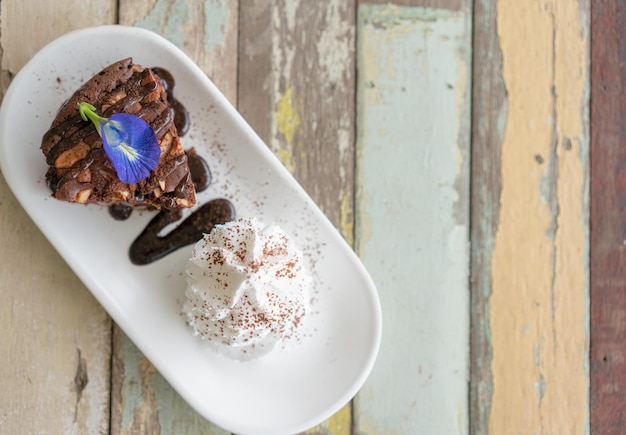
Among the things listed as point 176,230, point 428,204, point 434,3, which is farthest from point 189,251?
point 434,3

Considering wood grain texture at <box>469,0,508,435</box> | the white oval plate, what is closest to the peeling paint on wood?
the white oval plate

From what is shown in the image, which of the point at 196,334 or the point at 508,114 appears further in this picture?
the point at 508,114

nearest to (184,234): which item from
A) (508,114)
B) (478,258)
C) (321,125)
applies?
(321,125)

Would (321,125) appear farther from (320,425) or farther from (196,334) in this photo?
(320,425)

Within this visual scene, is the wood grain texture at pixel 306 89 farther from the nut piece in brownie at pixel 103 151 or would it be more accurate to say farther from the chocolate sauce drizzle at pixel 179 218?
the nut piece in brownie at pixel 103 151

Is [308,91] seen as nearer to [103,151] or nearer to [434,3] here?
[434,3]

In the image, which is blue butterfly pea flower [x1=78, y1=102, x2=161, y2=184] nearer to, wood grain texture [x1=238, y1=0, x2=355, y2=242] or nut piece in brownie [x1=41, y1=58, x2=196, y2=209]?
nut piece in brownie [x1=41, y1=58, x2=196, y2=209]
